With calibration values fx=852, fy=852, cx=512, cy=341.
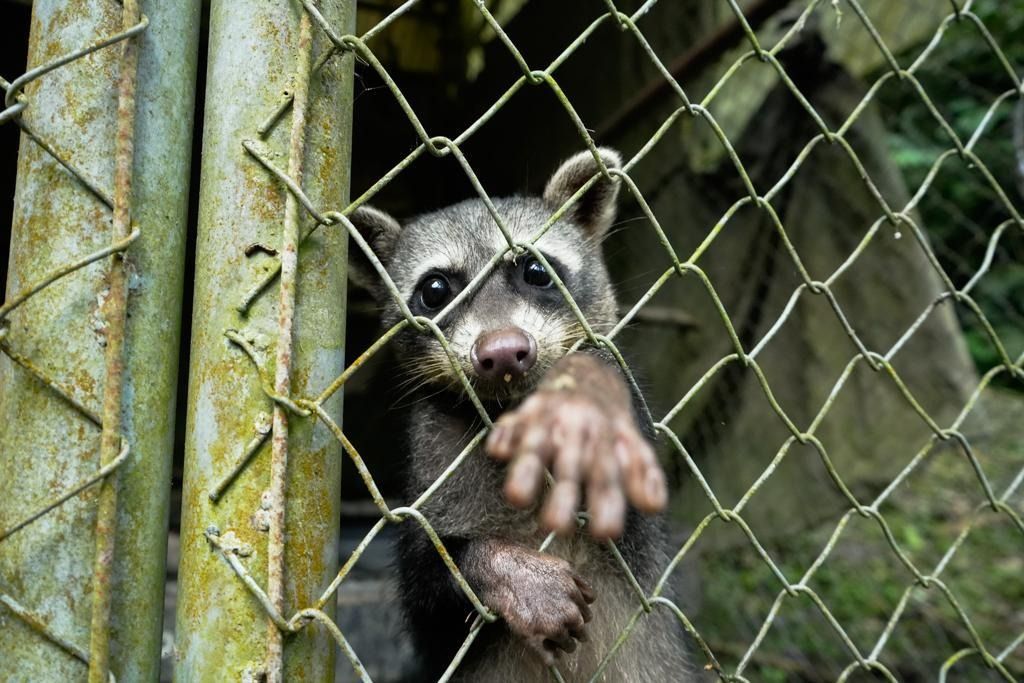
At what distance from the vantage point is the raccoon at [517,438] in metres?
1.58

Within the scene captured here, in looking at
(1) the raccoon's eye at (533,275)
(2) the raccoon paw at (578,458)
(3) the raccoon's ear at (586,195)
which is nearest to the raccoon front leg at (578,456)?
(2) the raccoon paw at (578,458)

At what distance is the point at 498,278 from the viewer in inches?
111

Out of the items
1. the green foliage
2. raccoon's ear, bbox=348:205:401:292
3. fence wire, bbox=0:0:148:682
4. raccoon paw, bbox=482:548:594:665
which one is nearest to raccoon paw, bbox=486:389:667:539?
fence wire, bbox=0:0:148:682

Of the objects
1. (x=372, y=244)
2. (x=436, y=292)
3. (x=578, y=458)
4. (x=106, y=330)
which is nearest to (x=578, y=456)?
(x=578, y=458)

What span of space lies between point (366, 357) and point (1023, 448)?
647cm

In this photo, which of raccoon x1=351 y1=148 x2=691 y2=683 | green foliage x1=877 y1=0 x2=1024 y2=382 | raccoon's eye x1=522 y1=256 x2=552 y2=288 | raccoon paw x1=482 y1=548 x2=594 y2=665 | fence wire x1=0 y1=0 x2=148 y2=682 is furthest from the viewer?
green foliage x1=877 y1=0 x2=1024 y2=382

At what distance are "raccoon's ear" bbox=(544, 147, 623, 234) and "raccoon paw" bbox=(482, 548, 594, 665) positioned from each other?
141 cm

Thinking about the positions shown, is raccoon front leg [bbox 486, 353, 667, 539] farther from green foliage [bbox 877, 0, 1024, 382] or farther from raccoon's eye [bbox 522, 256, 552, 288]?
green foliage [bbox 877, 0, 1024, 382]

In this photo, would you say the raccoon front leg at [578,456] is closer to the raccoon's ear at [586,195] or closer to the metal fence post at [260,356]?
the metal fence post at [260,356]

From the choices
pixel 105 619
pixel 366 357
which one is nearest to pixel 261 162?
pixel 366 357

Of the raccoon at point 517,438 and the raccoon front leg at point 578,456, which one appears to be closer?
the raccoon front leg at point 578,456

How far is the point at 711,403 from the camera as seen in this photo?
212 inches

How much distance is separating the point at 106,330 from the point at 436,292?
5.51 feet

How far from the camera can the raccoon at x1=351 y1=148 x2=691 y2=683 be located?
1576 mm
